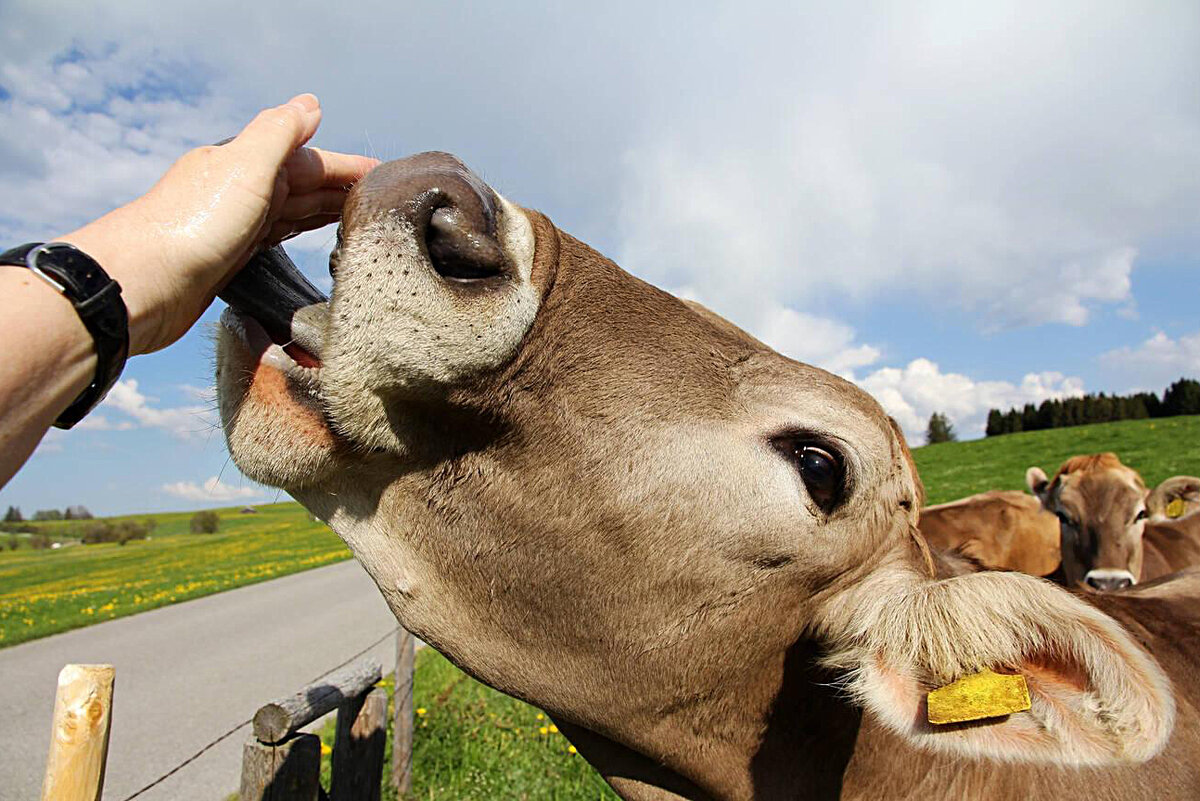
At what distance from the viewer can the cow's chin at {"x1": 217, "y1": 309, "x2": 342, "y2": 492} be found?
1.81m

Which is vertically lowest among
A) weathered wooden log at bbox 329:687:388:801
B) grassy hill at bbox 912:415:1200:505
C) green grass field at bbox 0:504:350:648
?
green grass field at bbox 0:504:350:648

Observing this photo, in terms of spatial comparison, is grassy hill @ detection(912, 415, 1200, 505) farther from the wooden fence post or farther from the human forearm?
the human forearm

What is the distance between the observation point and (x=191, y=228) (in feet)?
4.81

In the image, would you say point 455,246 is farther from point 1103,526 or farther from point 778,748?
point 1103,526

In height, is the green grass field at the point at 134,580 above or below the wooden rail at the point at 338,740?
below

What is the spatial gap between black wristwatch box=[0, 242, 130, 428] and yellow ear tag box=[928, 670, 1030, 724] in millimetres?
2072

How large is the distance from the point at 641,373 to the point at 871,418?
2.57ft

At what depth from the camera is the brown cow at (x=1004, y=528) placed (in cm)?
1138

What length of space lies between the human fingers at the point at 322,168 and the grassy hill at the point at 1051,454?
24399mm

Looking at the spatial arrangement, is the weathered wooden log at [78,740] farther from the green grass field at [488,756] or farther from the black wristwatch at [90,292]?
the green grass field at [488,756]

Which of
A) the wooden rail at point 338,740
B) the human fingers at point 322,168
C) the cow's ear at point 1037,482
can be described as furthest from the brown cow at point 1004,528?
the human fingers at point 322,168

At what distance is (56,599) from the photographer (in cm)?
2098

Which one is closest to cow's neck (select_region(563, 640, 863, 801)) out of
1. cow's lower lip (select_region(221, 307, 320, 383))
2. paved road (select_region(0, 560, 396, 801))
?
cow's lower lip (select_region(221, 307, 320, 383))

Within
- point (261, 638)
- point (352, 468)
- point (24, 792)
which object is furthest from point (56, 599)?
point (352, 468)
